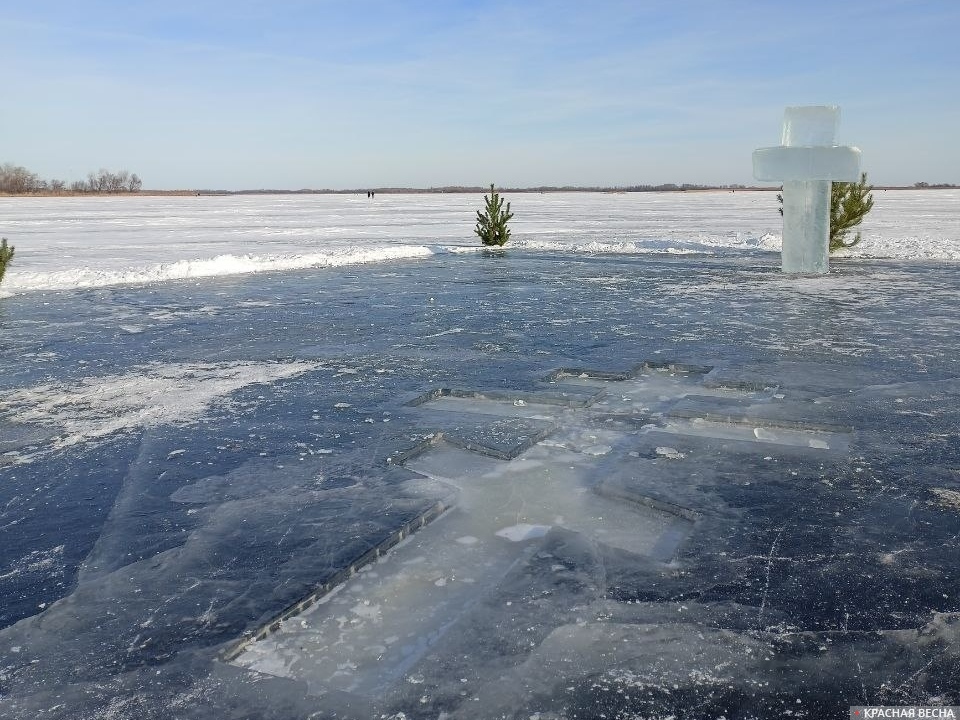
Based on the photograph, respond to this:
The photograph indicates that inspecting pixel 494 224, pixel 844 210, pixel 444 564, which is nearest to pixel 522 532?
pixel 444 564

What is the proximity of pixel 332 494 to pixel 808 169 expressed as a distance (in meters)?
11.4

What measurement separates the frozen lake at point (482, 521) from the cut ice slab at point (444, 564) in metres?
0.01

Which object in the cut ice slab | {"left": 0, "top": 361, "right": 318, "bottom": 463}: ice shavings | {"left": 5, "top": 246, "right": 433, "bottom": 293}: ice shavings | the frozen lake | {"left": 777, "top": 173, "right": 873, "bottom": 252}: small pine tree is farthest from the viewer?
{"left": 777, "top": 173, "right": 873, "bottom": 252}: small pine tree

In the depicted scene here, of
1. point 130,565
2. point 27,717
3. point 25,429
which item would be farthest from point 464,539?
point 25,429

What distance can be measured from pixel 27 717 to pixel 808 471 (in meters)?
3.71

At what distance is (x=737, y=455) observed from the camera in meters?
4.70

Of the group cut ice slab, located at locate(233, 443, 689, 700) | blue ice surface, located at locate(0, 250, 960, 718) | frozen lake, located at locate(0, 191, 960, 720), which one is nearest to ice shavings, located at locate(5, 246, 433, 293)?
blue ice surface, located at locate(0, 250, 960, 718)

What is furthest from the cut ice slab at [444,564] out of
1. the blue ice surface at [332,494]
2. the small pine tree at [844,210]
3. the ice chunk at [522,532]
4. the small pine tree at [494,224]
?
the small pine tree at [494,224]

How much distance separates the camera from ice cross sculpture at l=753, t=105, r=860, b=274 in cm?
1307

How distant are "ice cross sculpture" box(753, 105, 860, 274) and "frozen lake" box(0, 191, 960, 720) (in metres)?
4.77

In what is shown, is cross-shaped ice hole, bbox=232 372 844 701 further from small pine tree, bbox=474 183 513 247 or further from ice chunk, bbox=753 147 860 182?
small pine tree, bbox=474 183 513 247

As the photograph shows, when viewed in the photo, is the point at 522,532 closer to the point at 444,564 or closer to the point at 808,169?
the point at 444,564

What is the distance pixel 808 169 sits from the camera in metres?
13.1

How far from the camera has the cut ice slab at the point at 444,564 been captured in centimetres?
271
